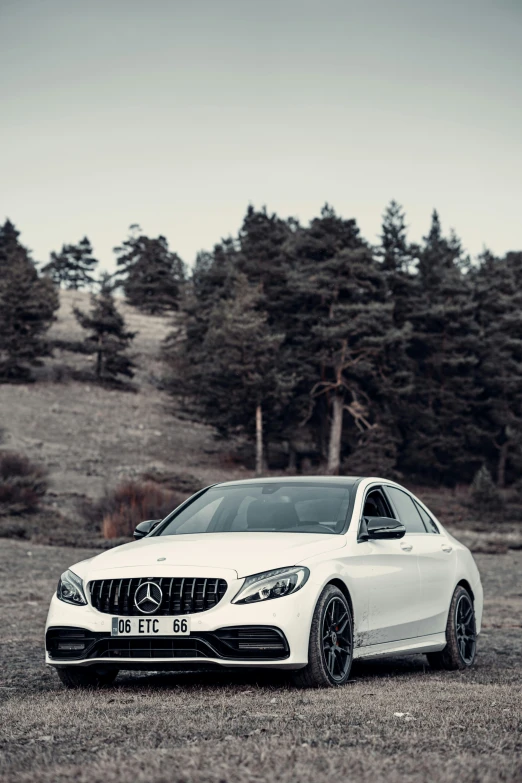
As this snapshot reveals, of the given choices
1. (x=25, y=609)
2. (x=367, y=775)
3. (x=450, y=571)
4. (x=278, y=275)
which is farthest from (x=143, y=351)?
(x=367, y=775)

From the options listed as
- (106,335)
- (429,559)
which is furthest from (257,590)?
(106,335)

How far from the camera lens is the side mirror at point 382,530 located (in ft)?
27.4

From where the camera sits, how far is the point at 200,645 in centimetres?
709

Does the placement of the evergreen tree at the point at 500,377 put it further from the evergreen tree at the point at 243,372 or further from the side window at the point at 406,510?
the side window at the point at 406,510

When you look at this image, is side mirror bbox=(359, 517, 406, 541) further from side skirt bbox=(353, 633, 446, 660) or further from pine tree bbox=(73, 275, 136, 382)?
pine tree bbox=(73, 275, 136, 382)

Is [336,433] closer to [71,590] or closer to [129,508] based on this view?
[129,508]

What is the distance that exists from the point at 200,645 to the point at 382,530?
6.28 ft

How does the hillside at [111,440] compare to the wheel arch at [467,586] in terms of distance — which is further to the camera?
the hillside at [111,440]

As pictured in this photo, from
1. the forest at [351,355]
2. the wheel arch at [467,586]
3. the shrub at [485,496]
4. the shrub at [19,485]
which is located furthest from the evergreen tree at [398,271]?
the wheel arch at [467,586]

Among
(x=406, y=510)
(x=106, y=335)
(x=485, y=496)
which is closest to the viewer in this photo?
(x=406, y=510)

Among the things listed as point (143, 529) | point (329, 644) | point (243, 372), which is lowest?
point (329, 644)

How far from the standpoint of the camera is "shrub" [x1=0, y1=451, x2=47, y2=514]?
30.2 meters

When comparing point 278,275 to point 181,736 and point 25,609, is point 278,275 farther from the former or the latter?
point 181,736

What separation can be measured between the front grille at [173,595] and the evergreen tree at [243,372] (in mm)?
47071
